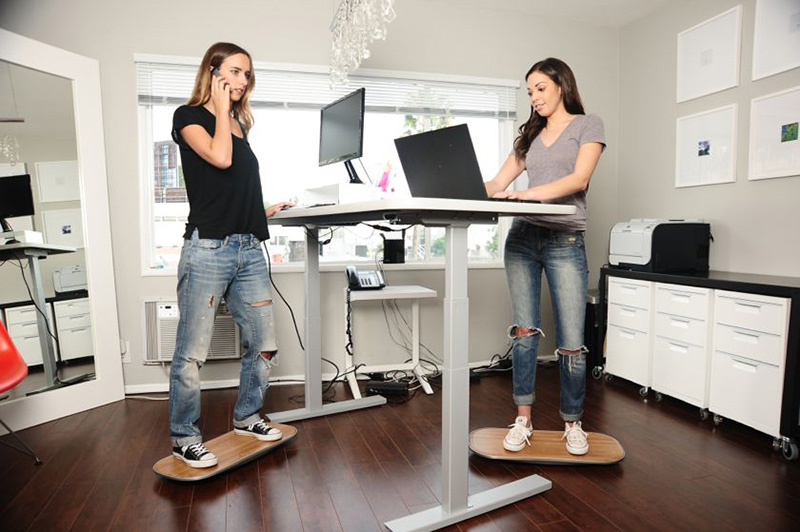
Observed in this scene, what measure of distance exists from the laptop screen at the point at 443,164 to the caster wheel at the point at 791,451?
174cm

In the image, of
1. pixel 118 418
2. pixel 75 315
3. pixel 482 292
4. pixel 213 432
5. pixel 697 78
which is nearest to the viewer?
pixel 213 432

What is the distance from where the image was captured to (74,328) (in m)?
2.83

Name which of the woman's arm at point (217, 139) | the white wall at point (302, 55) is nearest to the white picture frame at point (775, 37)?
the white wall at point (302, 55)

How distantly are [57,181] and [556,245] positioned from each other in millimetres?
2601

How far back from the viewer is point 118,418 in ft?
8.74

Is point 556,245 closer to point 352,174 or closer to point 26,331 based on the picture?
point 352,174

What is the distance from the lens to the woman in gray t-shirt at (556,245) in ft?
6.43

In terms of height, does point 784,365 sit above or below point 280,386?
above

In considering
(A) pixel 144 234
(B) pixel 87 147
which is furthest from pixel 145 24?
(A) pixel 144 234

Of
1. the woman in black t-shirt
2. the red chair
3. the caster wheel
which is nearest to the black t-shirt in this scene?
the woman in black t-shirt

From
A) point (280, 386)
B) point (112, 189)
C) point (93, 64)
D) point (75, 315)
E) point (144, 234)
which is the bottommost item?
point (280, 386)

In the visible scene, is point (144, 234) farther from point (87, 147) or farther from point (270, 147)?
point (270, 147)

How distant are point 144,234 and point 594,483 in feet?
9.09

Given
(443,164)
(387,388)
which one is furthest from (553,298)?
(387,388)
